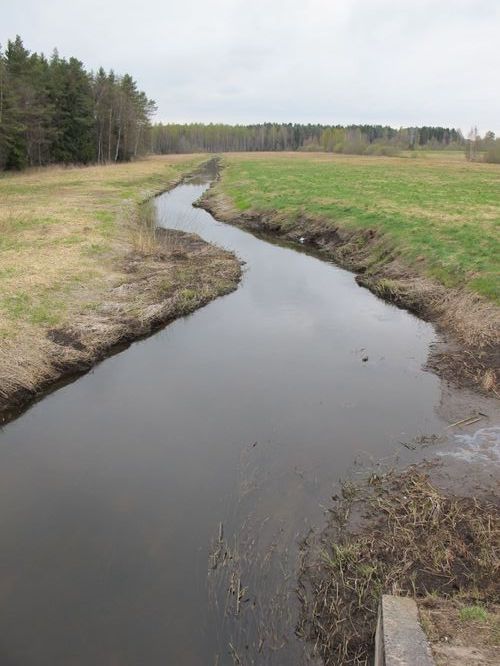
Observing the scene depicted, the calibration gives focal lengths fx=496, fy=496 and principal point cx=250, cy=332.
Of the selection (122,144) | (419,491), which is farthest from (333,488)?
(122,144)

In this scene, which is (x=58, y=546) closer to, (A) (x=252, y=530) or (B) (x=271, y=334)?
(A) (x=252, y=530)

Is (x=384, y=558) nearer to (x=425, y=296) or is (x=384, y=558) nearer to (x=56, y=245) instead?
(x=425, y=296)

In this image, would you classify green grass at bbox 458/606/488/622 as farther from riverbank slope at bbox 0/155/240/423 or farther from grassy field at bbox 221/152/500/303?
grassy field at bbox 221/152/500/303

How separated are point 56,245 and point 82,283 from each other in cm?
566

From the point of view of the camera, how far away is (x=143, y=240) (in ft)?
78.7

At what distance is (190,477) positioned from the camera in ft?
29.3

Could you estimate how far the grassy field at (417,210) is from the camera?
61.5ft

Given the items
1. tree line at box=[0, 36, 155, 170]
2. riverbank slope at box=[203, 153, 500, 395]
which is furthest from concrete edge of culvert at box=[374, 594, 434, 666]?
tree line at box=[0, 36, 155, 170]

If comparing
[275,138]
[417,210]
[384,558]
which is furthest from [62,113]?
[275,138]

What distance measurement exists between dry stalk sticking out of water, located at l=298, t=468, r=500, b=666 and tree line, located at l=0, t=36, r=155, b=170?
49829mm

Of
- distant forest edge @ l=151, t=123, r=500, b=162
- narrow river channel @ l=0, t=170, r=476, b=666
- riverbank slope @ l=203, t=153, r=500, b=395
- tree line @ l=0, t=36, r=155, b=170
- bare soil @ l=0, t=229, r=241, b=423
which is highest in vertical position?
distant forest edge @ l=151, t=123, r=500, b=162

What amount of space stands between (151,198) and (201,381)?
34.6 metres

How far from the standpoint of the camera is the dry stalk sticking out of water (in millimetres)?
6195

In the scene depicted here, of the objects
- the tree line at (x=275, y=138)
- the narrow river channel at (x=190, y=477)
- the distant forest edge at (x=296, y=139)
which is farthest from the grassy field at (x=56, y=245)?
the tree line at (x=275, y=138)
